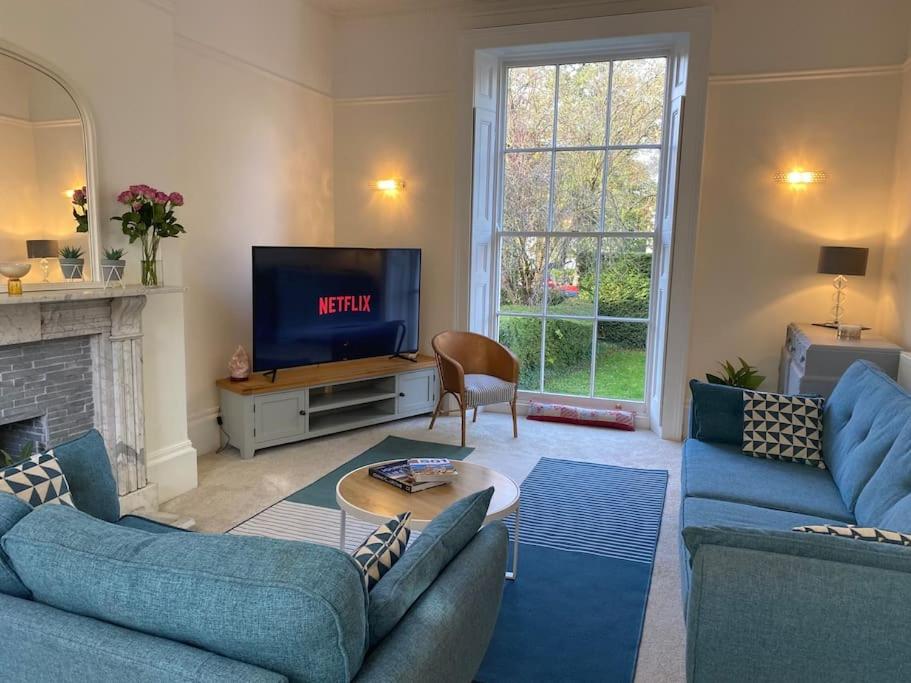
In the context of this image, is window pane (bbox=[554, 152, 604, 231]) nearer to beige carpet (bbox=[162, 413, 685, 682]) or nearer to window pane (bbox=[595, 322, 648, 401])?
window pane (bbox=[595, 322, 648, 401])

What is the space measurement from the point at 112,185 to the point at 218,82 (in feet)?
4.57

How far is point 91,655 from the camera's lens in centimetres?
119

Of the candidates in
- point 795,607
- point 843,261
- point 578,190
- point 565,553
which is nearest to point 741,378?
point 843,261

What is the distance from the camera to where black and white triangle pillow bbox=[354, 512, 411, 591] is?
1.50 meters

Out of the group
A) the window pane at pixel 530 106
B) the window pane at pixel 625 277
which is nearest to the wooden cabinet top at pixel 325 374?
the window pane at pixel 625 277

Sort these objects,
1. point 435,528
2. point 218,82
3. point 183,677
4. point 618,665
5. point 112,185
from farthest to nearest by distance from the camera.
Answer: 1. point 218,82
2. point 112,185
3. point 618,665
4. point 435,528
5. point 183,677

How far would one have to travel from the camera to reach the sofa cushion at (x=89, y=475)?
2.10m

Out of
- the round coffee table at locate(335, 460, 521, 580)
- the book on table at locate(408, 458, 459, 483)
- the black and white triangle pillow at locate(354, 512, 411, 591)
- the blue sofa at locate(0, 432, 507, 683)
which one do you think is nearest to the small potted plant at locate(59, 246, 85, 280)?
the round coffee table at locate(335, 460, 521, 580)

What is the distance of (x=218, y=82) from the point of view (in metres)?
4.36

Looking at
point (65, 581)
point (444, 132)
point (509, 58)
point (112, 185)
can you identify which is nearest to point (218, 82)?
point (112, 185)

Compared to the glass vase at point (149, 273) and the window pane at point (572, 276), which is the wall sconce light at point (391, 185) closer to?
the window pane at point (572, 276)

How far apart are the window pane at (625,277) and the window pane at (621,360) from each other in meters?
0.12

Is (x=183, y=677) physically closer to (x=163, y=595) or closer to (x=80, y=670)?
(x=163, y=595)

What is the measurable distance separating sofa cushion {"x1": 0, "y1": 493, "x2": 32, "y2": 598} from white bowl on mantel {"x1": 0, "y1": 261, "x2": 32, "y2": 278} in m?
1.66
